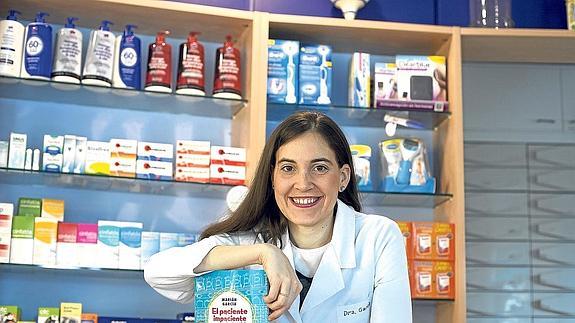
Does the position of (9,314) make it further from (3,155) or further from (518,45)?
(518,45)

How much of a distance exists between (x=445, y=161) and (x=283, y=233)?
1.88 meters

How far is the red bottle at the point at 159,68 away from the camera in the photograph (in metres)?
3.65

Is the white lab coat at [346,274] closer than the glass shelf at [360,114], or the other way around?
the white lab coat at [346,274]

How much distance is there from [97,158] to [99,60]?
0.40 metres

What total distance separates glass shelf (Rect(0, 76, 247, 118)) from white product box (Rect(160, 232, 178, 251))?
0.58m

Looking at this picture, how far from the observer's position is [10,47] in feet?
11.4

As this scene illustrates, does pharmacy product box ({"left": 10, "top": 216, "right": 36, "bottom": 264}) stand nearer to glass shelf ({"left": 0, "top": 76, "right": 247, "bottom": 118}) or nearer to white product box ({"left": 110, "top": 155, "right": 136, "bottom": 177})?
white product box ({"left": 110, "top": 155, "right": 136, "bottom": 177})

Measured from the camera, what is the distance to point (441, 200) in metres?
3.92

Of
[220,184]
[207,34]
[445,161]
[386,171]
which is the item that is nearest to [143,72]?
[207,34]

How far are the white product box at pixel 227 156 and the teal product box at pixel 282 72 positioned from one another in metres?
0.27

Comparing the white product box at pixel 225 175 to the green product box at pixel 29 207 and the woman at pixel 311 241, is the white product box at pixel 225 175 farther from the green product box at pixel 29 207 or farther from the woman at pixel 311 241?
the woman at pixel 311 241

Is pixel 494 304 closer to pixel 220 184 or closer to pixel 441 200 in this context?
pixel 441 200

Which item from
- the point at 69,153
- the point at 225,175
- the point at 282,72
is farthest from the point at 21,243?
the point at 282,72

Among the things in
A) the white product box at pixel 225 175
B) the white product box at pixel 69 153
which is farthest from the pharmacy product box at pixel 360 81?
the white product box at pixel 69 153
